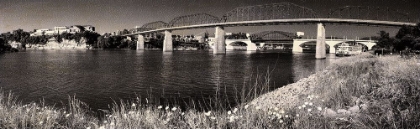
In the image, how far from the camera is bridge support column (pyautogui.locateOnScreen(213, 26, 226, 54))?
115500 mm

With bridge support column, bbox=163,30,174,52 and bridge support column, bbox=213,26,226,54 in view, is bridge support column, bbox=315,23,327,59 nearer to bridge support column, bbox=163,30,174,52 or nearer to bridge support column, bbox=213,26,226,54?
bridge support column, bbox=213,26,226,54

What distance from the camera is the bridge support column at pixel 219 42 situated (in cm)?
11550

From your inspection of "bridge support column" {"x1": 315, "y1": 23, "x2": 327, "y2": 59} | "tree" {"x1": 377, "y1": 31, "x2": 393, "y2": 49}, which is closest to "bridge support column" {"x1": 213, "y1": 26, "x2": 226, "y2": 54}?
"bridge support column" {"x1": 315, "y1": 23, "x2": 327, "y2": 59}

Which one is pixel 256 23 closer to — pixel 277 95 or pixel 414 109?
pixel 277 95

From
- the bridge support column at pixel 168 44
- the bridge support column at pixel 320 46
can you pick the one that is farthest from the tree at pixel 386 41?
the bridge support column at pixel 168 44

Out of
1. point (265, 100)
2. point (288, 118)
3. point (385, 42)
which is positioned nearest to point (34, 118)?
point (288, 118)

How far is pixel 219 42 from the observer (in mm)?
117562

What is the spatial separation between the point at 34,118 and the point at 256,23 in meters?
110

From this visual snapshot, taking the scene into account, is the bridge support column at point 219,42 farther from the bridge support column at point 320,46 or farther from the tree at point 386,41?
the tree at point 386,41

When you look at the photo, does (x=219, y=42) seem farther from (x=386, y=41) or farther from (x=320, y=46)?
(x=386, y=41)

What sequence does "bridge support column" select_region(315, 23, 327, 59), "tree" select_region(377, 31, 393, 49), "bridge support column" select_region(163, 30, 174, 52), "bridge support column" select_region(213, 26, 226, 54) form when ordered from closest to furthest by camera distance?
"tree" select_region(377, 31, 393, 49), "bridge support column" select_region(315, 23, 327, 59), "bridge support column" select_region(213, 26, 226, 54), "bridge support column" select_region(163, 30, 174, 52)

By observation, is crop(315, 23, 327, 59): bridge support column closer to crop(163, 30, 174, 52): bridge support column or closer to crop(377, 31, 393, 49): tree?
crop(377, 31, 393, 49): tree

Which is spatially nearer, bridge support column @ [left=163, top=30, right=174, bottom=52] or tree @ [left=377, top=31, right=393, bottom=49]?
tree @ [left=377, top=31, right=393, bottom=49]

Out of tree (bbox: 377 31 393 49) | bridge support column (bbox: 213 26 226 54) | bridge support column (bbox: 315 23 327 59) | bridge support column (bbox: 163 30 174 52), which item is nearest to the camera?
tree (bbox: 377 31 393 49)
